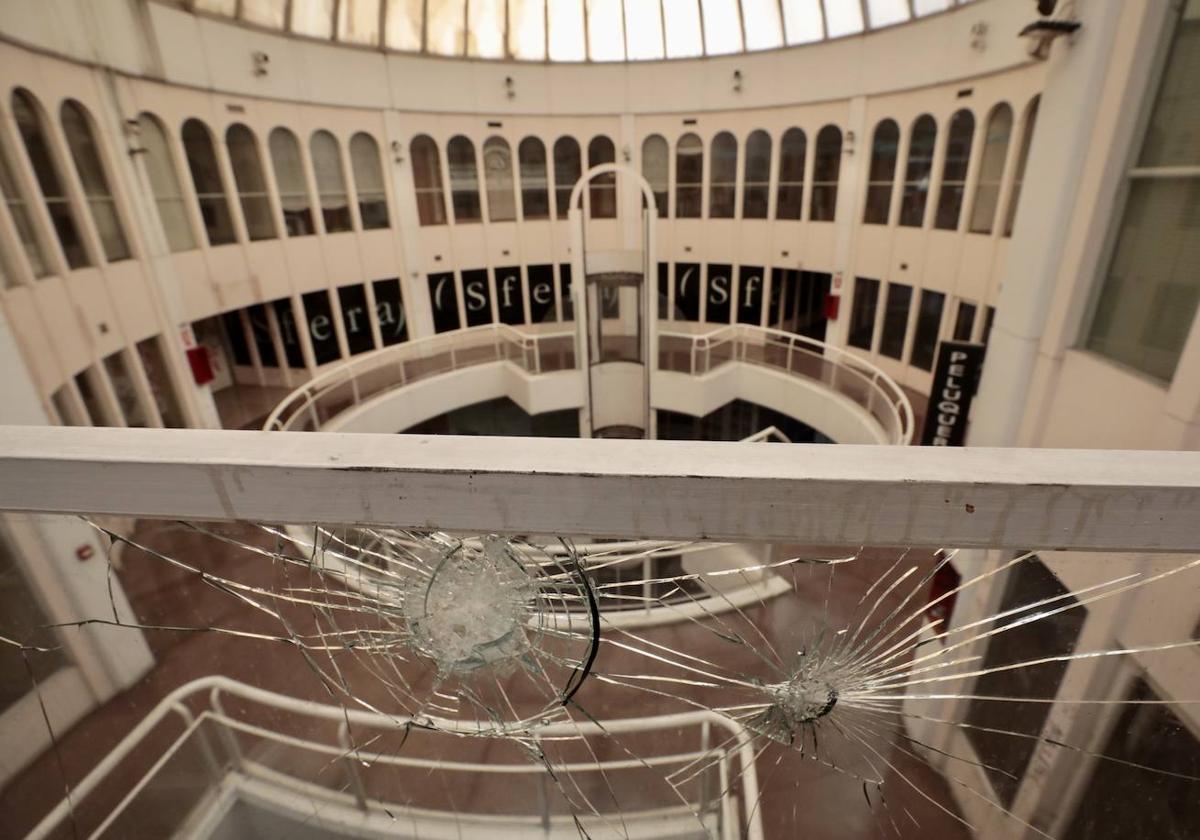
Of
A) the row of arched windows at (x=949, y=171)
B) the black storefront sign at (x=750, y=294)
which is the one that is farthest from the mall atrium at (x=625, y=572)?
the black storefront sign at (x=750, y=294)

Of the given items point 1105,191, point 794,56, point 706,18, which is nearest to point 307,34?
point 706,18

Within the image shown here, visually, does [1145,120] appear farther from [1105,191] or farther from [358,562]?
[358,562]

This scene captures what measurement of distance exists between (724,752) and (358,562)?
34.9 inches

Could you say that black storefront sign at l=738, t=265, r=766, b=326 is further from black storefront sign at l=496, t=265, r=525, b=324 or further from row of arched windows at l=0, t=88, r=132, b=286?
row of arched windows at l=0, t=88, r=132, b=286

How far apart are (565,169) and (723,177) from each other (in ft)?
12.7

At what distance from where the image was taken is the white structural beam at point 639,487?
766mm

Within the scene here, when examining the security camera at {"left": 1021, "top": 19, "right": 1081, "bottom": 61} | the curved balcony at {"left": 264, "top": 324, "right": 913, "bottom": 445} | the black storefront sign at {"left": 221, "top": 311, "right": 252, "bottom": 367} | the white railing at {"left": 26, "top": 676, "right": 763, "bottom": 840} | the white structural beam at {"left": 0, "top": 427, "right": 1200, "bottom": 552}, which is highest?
the security camera at {"left": 1021, "top": 19, "right": 1081, "bottom": 61}

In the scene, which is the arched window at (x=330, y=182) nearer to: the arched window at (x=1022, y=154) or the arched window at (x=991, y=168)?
the arched window at (x=991, y=168)

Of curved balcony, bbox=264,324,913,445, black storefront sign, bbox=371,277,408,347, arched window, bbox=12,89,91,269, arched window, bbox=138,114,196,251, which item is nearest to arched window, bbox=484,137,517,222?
black storefront sign, bbox=371,277,408,347

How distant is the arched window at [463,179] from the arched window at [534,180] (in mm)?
1149

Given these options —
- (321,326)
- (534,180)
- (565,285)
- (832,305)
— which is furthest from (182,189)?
(832,305)

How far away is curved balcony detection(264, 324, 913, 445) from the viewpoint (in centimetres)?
941

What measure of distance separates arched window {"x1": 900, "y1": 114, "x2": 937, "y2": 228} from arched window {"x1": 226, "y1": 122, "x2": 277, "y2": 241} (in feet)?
40.3

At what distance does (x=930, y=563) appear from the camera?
1.07 metres
